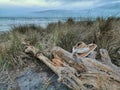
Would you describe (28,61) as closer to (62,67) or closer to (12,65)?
(12,65)

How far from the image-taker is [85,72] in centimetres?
414

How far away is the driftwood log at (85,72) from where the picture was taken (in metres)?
3.82

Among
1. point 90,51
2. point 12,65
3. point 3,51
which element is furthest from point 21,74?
point 90,51

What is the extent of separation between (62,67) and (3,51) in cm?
152

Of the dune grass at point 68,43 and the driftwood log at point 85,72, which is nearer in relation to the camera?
the driftwood log at point 85,72

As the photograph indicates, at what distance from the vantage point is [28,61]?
5.26m

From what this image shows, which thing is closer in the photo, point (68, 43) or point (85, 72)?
point (85, 72)

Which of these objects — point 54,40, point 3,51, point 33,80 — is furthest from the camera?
point 54,40

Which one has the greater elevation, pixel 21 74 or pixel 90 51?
pixel 90 51

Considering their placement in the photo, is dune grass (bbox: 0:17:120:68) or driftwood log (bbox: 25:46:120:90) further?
dune grass (bbox: 0:17:120:68)

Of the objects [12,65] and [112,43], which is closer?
[12,65]

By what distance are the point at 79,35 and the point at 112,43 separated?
0.84 m

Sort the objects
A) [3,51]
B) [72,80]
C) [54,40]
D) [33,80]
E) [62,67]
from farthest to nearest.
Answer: [54,40]
[3,51]
[33,80]
[62,67]
[72,80]

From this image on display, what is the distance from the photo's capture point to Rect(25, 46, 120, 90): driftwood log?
12.5 feet
